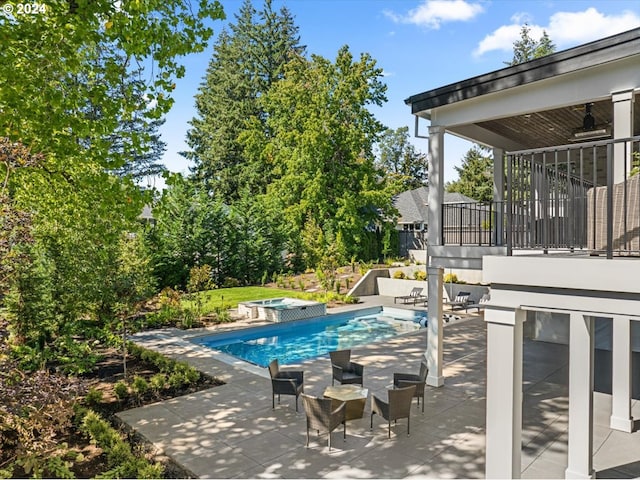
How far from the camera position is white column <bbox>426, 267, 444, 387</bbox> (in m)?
9.10

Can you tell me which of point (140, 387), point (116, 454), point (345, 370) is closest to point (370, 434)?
point (345, 370)

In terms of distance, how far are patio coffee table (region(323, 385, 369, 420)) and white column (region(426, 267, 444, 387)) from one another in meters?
2.01

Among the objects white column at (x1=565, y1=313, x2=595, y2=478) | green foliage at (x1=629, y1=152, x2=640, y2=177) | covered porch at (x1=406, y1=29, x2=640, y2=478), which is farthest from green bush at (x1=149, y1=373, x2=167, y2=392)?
green foliage at (x1=629, y1=152, x2=640, y2=177)

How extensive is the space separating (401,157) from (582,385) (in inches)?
2524

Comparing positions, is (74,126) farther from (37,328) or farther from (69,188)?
(37,328)

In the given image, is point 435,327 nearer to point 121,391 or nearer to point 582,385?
point 582,385

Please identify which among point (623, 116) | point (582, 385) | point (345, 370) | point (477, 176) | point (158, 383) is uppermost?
point (477, 176)

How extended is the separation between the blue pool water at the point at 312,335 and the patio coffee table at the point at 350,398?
4730 mm

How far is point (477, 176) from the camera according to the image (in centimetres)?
4316

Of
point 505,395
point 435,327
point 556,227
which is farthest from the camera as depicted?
point 435,327

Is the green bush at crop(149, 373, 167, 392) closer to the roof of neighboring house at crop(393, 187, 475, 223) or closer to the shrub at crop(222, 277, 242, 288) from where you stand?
the shrub at crop(222, 277, 242, 288)

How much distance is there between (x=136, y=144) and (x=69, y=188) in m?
2.37

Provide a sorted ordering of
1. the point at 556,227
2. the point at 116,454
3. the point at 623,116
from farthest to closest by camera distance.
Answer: the point at 623,116, the point at 116,454, the point at 556,227

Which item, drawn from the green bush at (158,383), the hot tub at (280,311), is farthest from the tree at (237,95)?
the green bush at (158,383)
